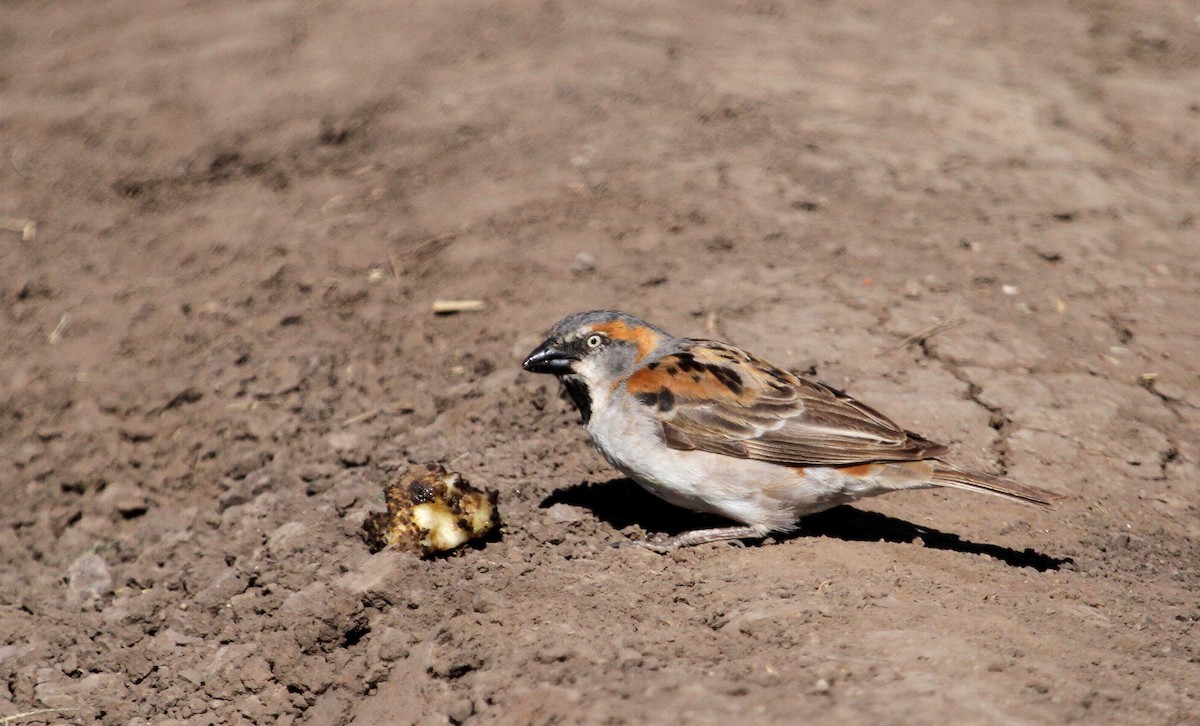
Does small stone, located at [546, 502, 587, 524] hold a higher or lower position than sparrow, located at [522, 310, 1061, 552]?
lower

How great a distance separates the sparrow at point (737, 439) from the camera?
557 centimetres

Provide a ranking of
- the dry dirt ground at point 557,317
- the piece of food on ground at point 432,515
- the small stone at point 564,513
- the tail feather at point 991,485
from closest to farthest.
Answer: the dry dirt ground at point 557,317 → the tail feather at point 991,485 → the piece of food on ground at point 432,515 → the small stone at point 564,513

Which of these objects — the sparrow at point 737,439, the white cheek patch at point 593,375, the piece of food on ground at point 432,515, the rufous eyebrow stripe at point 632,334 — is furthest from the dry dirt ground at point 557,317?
the rufous eyebrow stripe at point 632,334

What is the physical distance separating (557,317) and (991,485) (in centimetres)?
336

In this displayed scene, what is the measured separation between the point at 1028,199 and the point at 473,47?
5584mm

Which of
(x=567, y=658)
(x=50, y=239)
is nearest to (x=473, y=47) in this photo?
(x=50, y=239)

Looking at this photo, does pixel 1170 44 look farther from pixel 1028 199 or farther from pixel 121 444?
pixel 121 444

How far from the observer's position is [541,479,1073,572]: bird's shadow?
5645 millimetres

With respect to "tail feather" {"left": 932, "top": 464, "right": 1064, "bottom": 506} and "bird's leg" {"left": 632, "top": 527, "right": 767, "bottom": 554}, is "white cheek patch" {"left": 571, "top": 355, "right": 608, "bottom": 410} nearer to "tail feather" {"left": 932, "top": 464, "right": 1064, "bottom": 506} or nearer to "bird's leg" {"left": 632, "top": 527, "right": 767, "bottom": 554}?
"bird's leg" {"left": 632, "top": 527, "right": 767, "bottom": 554}

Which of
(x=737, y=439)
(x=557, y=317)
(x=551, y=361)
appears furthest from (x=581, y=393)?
(x=557, y=317)

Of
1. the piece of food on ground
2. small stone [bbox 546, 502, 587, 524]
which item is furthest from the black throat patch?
the piece of food on ground

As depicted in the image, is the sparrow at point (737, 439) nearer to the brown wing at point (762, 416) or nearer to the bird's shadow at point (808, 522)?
the brown wing at point (762, 416)

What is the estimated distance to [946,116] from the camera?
9.89 meters

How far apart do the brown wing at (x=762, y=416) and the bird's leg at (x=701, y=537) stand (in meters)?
0.41
